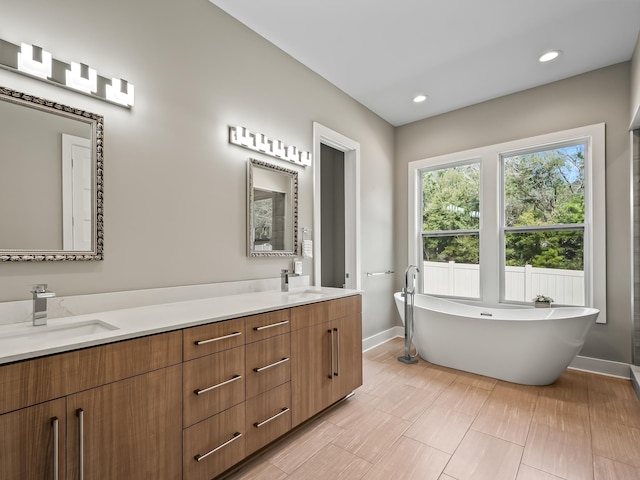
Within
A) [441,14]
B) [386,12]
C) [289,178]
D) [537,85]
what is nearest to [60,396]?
[289,178]

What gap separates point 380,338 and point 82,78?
369cm

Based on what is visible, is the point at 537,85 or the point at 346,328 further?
the point at 537,85

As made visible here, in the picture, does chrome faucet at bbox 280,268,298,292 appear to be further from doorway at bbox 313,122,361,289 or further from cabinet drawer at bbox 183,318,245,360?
cabinet drawer at bbox 183,318,245,360

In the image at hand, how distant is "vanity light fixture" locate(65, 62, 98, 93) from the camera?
5.15 feet

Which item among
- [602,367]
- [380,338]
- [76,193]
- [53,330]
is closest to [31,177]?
[76,193]

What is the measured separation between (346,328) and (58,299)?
1750 millimetres

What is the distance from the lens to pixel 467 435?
80.7 inches

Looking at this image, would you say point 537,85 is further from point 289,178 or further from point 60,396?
point 60,396

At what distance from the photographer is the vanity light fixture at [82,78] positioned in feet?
5.15

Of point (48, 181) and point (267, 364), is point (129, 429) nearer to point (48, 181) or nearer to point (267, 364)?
point (267, 364)

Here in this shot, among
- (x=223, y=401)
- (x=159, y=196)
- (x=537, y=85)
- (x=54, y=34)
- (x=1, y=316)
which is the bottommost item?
(x=223, y=401)

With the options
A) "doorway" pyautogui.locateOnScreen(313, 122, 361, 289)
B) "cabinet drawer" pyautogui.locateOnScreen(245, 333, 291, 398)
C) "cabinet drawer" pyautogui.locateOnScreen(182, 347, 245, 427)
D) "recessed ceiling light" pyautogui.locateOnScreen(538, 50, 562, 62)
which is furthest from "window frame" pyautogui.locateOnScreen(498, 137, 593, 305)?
"cabinet drawer" pyautogui.locateOnScreen(182, 347, 245, 427)

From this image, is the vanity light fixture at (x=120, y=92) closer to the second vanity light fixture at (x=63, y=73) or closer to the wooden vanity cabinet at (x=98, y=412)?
the second vanity light fixture at (x=63, y=73)

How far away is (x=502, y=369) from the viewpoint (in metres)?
2.85
